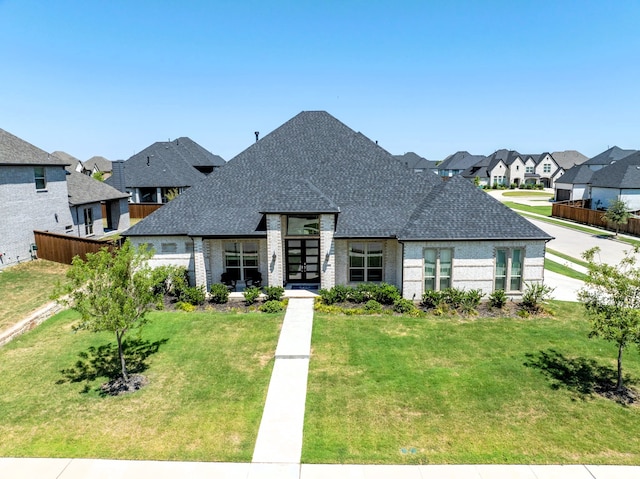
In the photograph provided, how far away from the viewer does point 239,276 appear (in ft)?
65.3

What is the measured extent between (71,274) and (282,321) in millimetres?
7816

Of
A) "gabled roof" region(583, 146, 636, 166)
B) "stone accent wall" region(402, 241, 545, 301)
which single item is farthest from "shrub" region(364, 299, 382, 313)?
"gabled roof" region(583, 146, 636, 166)

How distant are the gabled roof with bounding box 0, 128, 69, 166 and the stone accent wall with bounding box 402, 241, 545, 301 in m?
22.6

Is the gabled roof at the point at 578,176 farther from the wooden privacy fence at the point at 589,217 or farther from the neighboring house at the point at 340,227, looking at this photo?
the neighboring house at the point at 340,227

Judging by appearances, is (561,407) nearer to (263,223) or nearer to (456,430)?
(456,430)

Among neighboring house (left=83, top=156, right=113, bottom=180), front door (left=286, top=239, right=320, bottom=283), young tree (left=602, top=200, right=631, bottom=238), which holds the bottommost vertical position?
front door (left=286, top=239, right=320, bottom=283)

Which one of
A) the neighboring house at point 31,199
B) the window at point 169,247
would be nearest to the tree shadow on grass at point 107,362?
the window at point 169,247

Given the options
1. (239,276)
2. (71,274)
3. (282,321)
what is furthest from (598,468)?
(239,276)

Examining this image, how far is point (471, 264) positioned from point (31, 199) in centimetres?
2541

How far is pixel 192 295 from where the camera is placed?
18062 millimetres

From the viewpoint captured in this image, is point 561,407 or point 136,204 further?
point 136,204

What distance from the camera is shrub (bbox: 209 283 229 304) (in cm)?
1803

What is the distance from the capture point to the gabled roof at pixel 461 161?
111 m

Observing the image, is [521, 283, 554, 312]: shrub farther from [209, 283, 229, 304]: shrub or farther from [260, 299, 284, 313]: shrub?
[209, 283, 229, 304]: shrub
